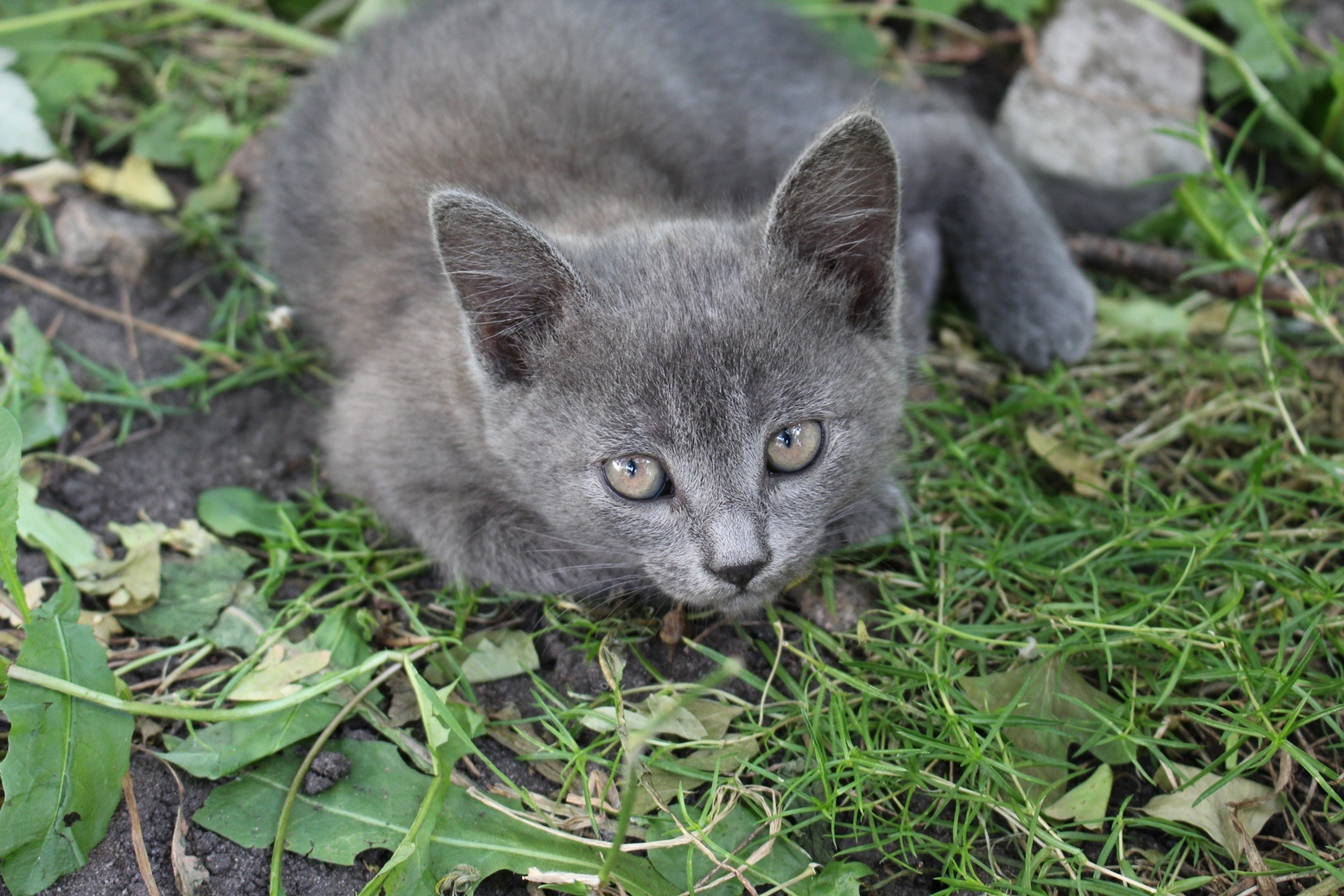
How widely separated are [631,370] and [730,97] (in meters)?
1.34

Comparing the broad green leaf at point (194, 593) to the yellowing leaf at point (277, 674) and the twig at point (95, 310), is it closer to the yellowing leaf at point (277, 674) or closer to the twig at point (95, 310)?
the yellowing leaf at point (277, 674)

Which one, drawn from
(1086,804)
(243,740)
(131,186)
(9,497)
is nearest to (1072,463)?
(1086,804)

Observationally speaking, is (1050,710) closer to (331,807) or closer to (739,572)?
(739,572)

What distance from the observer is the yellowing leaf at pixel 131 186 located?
290 cm

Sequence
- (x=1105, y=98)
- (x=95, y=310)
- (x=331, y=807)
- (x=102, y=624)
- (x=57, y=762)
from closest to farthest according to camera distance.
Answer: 1. (x=57, y=762)
2. (x=331, y=807)
3. (x=102, y=624)
4. (x=95, y=310)
5. (x=1105, y=98)

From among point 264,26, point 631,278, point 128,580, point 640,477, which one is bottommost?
point 128,580

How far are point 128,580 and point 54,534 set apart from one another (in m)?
0.18

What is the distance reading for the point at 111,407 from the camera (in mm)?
2521

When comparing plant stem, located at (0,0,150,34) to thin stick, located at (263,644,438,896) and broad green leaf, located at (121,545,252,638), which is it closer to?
broad green leaf, located at (121,545,252,638)

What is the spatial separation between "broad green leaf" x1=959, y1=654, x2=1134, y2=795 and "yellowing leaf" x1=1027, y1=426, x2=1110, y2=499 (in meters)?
0.56

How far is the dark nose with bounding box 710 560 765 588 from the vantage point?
1.74 metres

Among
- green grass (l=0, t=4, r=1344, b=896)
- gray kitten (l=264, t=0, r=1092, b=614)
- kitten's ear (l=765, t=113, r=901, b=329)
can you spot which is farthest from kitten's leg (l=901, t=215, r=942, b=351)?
kitten's ear (l=765, t=113, r=901, b=329)

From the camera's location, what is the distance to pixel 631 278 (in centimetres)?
188

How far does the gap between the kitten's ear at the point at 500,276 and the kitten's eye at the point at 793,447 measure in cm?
43
